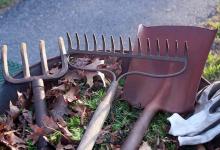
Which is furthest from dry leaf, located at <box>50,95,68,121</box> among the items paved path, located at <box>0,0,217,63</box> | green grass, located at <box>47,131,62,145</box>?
paved path, located at <box>0,0,217,63</box>

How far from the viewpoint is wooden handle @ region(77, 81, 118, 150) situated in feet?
5.90

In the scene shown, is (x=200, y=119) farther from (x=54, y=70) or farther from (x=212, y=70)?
(x=212, y=70)

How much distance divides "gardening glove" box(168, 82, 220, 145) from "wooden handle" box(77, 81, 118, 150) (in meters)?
0.30

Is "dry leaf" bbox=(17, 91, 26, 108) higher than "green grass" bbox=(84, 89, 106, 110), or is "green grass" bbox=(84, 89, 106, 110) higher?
"dry leaf" bbox=(17, 91, 26, 108)

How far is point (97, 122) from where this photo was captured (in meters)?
1.89

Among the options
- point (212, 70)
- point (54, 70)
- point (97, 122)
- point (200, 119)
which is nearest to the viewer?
point (97, 122)

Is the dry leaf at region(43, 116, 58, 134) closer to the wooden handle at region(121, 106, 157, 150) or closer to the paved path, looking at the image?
the wooden handle at region(121, 106, 157, 150)

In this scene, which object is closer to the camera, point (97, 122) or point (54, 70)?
point (97, 122)

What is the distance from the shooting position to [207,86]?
2164 millimetres

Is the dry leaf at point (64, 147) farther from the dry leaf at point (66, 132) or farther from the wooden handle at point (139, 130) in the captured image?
the wooden handle at point (139, 130)

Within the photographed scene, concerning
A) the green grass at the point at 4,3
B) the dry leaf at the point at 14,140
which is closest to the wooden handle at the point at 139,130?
the dry leaf at the point at 14,140

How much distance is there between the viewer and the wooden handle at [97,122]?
5.90 feet

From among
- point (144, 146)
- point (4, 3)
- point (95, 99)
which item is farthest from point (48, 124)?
point (4, 3)

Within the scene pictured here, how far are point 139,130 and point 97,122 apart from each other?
0.19m
